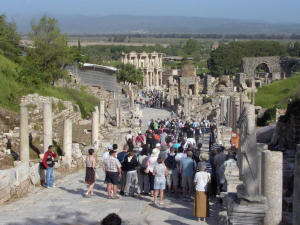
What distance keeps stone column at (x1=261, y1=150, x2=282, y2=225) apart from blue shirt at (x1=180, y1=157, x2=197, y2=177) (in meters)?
2.90

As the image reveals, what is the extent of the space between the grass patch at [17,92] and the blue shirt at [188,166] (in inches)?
537

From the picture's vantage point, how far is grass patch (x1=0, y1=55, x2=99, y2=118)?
2357cm

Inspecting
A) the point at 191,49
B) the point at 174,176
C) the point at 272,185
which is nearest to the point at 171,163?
the point at 174,176

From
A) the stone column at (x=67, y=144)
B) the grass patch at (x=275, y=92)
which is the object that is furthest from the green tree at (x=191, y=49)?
the stone column at (x=67, y=144)

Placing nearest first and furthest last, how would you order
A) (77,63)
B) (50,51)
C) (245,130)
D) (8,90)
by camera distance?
1. (245,130)
2. (8,90)
3. (50,51)
4. (77,63)

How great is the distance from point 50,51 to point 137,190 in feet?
79.1

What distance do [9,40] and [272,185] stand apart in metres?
29.6

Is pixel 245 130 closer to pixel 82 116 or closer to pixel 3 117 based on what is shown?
pixel 3 117

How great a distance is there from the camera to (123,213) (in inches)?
372

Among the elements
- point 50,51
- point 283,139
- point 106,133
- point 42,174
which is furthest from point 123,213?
point 50,51

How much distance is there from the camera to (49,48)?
3381cm

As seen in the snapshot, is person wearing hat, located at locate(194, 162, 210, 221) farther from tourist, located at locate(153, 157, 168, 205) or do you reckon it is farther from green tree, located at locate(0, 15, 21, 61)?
green tree, located at locate(0, 15, 21, 61)

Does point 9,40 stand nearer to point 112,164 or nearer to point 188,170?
point 112,164

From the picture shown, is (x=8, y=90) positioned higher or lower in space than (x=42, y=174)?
higher
